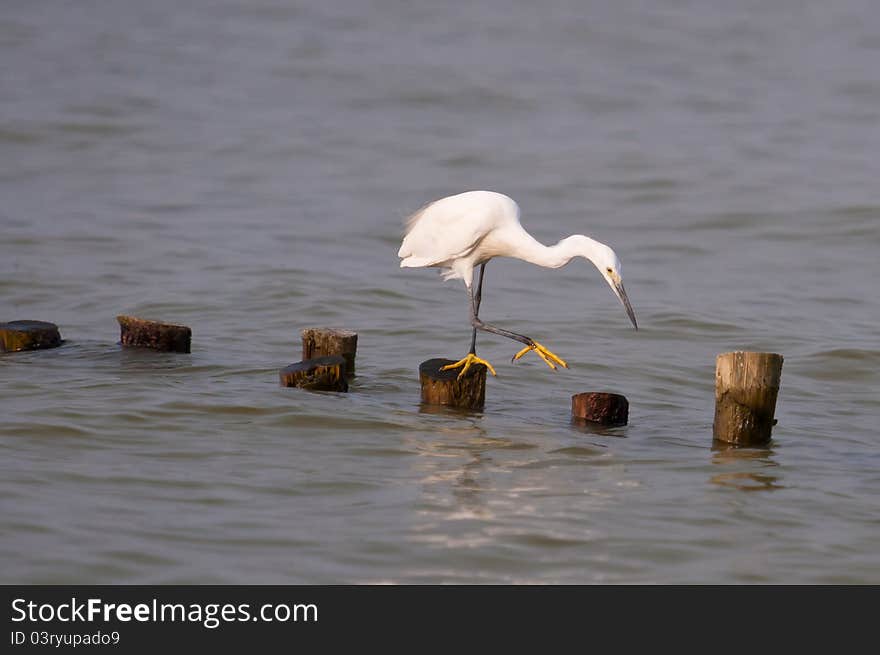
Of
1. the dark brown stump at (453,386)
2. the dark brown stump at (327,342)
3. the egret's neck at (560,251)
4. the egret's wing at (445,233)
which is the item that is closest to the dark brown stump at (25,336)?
the dark brown stump at (327,342)

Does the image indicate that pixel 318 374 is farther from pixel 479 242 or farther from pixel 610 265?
pixel 610 265

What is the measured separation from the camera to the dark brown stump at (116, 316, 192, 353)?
1039 cm

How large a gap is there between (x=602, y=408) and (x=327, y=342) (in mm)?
2176

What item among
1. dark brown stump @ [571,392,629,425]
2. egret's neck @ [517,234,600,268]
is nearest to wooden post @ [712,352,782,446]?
dark brown stump @ [571,392,629,425]

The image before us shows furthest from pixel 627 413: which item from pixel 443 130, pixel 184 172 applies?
pixel 443 130

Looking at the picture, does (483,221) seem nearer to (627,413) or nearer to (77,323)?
(627,413)

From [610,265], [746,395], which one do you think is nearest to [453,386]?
[610,265]

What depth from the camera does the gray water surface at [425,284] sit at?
6.77 m

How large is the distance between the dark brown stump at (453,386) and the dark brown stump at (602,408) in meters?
0.70

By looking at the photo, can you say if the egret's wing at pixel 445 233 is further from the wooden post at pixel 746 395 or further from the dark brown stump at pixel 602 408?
the wooden post at pixel 746 395

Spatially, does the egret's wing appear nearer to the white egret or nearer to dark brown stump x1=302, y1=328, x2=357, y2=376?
the white egret

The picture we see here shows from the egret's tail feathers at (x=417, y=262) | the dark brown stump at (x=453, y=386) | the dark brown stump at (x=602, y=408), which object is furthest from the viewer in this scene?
the egret's tail feathers at (x=417, y=262)

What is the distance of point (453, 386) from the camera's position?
9.14 metres

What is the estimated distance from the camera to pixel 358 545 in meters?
6.49
